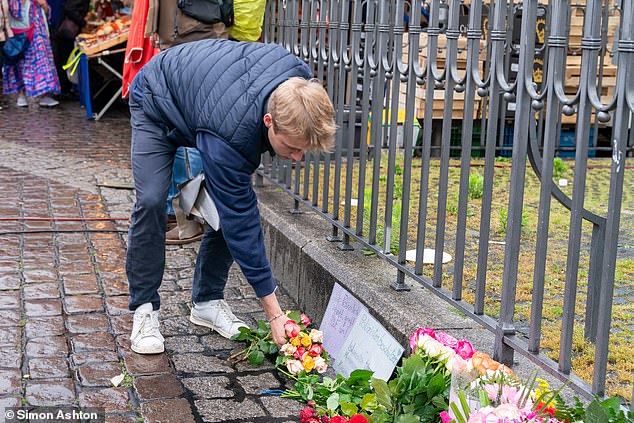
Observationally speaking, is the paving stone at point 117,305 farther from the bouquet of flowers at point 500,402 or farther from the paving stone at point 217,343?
the bouquet of flowers at point 500,402

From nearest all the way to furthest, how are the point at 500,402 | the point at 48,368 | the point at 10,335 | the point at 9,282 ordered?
the point at 500,402 < the point at 48,368 < the point at 10,335 < the point at 9,282

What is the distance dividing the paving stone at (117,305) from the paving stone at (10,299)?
435 millimetres

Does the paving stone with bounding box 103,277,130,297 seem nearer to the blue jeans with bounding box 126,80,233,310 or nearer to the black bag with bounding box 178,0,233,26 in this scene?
the blue jeans with bounding box 126,80,233,310

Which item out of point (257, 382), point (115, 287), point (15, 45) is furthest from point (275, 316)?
point (15, 45)

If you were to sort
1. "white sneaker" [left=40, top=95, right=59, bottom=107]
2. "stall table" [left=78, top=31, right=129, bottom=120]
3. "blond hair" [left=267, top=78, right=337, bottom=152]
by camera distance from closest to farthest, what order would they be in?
1. "blond hair" [left=267, top=78, right=337, bottom=152]
2. "stall table" [left=78, top=31, right=129, bottom=120]
3. "white sneaker" [left=40, top=95, right=59, bottom=107]

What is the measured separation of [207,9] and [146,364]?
8.53ft

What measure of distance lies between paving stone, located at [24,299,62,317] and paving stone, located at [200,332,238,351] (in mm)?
755

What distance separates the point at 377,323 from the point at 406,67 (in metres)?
1.09

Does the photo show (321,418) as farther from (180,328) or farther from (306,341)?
(180,328)

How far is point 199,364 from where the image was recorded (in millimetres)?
3744

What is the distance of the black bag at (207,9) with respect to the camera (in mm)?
5426

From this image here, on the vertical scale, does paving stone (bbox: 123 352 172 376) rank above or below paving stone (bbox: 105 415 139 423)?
above

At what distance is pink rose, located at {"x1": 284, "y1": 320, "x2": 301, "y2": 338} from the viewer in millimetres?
3447

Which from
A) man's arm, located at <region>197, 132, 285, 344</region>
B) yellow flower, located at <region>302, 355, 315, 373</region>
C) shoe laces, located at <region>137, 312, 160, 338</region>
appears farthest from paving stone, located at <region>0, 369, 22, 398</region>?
yellow flower, located at <region>302, 355, 315, 373</region>
